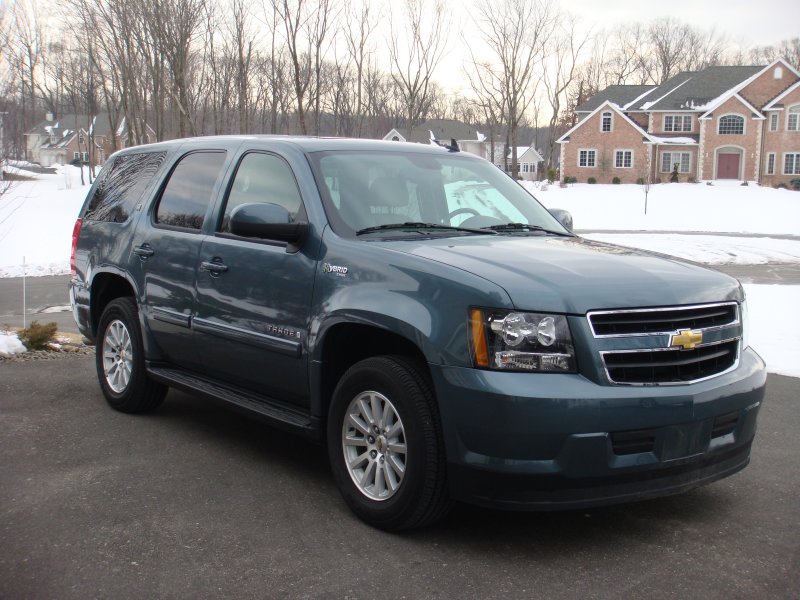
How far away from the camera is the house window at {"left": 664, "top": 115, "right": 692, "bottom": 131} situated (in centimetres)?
6519

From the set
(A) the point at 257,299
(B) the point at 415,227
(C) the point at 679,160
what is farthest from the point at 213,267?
(C) the point at 679,160

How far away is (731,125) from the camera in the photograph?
61.0m

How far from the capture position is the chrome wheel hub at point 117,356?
6.14 metres

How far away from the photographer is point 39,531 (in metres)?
4.02

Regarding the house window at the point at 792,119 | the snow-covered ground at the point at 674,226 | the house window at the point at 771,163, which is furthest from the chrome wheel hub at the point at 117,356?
the house window at the point at 792,119

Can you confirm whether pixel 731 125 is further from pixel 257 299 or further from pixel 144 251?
pixel 257 299

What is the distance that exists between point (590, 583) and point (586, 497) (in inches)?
13.8

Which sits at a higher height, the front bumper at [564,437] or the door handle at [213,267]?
the door handle at [213,267]

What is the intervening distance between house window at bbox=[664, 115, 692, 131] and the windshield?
64640 mm

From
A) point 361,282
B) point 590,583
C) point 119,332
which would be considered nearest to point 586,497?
point 590,583

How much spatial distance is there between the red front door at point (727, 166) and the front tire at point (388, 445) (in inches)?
2497

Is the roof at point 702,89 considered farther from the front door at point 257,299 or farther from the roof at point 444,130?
the front door at point 257,299

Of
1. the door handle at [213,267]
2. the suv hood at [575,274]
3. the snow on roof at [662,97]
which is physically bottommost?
the door handle at [213,267]

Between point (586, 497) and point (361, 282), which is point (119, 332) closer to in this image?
point (361, 282)
